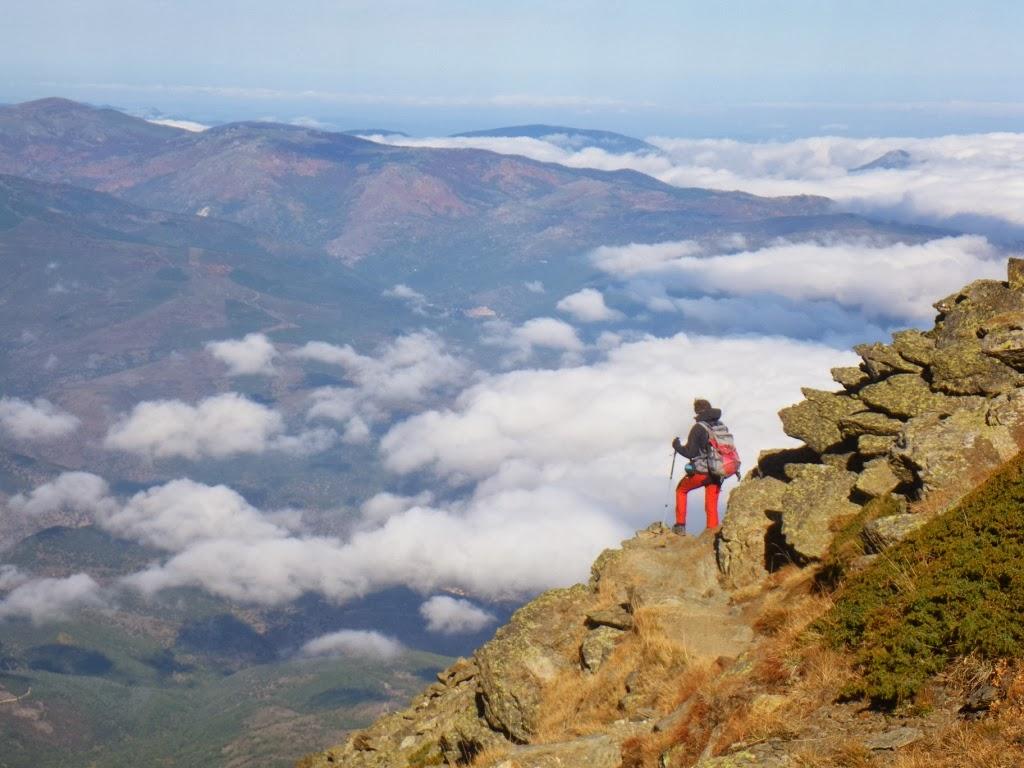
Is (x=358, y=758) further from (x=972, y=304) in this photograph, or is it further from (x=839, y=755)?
(x=972, y=304)

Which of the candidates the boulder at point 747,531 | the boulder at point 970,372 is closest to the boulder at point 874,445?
the boulder at point 970,372

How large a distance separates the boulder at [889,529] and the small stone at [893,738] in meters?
5.61

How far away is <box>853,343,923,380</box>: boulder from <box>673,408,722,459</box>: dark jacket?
454 centimetres

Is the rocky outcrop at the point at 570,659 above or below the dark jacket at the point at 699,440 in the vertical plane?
below

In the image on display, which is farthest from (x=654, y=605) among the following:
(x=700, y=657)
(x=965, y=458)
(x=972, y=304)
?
(x=972, y=304)

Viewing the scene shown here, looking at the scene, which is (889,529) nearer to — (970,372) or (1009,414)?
(1009,414)

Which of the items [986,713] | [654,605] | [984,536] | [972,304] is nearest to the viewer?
[986,713]

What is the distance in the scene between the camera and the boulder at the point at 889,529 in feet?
51.4

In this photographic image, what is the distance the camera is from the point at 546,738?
690 inches

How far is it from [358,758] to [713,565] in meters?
12.2

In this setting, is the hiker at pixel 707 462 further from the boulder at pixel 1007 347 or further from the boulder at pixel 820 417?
the boulder at pixel 1007 347

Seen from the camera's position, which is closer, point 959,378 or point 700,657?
point 700,657

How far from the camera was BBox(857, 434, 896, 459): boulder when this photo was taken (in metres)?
21.5

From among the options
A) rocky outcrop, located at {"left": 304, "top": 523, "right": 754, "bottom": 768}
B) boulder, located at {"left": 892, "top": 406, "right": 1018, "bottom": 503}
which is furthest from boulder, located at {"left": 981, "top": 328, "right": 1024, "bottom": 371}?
rocky outcrop, located at {"left": 304, "top": 523, "right": 754, "bottom": 768}
